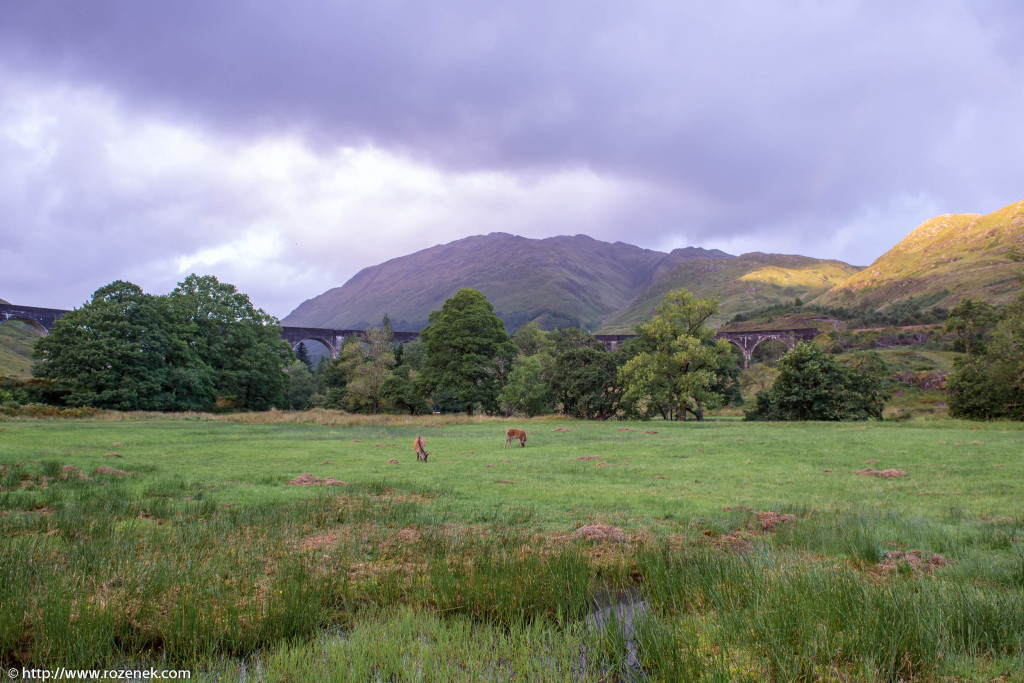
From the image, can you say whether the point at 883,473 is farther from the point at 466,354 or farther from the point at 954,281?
the point at 954,281

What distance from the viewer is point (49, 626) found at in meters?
4.27

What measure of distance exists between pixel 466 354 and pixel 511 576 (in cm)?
4603

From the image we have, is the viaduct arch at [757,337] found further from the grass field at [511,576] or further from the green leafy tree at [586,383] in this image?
the grass field at [511,576]

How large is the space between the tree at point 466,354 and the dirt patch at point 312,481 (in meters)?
36.7

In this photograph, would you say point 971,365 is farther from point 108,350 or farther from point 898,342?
point 108,350

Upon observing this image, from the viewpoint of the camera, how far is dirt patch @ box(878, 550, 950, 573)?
6.43 m

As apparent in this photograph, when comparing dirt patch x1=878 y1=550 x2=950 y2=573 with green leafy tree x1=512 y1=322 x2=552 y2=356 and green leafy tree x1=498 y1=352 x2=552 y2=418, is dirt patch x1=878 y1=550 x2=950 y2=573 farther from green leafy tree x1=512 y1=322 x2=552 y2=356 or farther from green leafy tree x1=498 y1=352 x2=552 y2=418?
green leafy tree x1=512 y1=322 x2=552 y2=356

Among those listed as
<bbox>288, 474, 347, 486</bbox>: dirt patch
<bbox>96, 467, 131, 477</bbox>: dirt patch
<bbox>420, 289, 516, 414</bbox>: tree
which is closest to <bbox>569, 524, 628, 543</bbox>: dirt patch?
<bbox>288, 474, 347, 486</bbox>: dirt patch

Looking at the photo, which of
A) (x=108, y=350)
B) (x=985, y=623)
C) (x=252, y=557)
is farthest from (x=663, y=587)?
(x=108, y=350)

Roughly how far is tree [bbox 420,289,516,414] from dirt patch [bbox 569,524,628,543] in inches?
1667

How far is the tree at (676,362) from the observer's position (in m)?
42.7

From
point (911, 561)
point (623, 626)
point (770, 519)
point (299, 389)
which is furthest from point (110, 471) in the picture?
point (299, 389)

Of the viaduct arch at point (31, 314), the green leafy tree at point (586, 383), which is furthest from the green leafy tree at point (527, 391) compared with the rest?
the viaduct arch at point (31, 314)

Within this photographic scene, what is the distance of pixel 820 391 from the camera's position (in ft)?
131
